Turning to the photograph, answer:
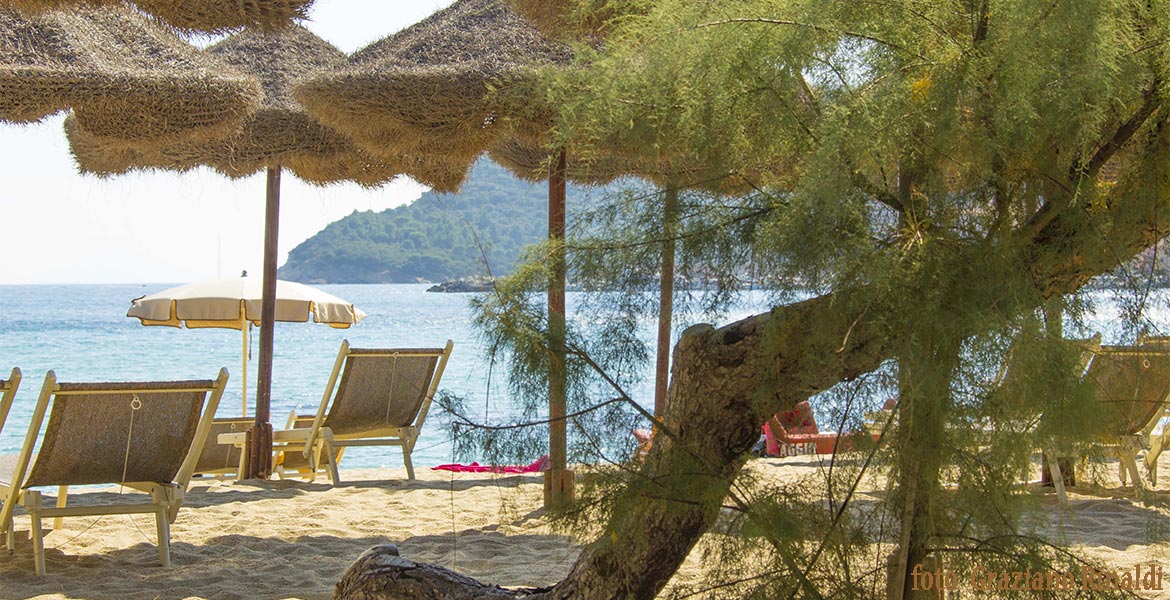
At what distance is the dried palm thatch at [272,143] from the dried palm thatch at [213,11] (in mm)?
2902

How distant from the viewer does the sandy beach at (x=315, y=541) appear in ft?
13.6

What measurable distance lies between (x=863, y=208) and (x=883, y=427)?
51 cm

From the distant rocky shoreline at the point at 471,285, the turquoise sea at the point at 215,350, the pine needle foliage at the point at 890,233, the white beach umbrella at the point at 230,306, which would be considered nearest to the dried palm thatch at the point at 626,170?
the pine needle foliage at the point at 890,233

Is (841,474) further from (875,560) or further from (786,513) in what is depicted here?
(875,560)

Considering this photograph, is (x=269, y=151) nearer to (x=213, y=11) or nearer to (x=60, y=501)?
(x=60, y=501)

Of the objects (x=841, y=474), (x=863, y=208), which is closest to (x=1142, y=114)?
(x=863, y=208)

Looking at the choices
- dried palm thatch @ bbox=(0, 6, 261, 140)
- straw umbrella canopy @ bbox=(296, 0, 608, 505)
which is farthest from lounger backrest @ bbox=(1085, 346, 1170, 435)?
dried palm thatch @ bbox=(0, 6, 261, 140)

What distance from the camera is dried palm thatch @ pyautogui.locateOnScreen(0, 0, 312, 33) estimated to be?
12.8 feet

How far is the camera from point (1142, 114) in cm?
247

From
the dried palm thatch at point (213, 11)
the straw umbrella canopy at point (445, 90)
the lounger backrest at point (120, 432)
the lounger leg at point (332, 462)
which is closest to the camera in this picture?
the dried palm thatch at point (213, 11)

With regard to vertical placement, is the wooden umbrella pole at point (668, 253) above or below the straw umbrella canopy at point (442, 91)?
below

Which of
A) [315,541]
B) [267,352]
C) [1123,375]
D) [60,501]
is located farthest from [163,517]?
[1123,375]

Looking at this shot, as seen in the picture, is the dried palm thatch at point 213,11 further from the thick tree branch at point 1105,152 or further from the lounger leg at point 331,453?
the lounger leg at point 331,453

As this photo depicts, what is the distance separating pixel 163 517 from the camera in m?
4.67
